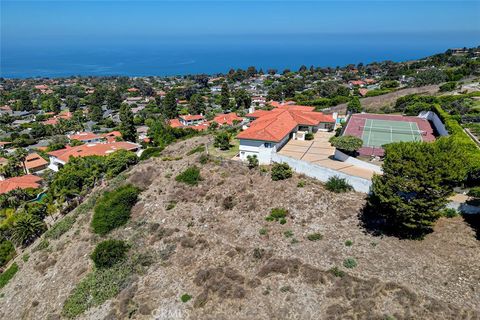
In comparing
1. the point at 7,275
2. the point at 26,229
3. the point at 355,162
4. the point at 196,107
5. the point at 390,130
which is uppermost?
the point at 355,162

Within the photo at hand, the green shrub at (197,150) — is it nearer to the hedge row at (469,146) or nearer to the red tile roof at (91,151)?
the red tile roof at (91,151)

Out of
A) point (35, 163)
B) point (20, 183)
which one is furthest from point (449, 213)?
point (35, 163)

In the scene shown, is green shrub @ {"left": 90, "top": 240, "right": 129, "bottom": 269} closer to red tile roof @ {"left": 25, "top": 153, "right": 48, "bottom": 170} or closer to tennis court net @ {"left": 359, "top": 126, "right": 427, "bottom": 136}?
tennis court net @ {"left": 359, "top": 126, "right": 427, "bottom": 136}

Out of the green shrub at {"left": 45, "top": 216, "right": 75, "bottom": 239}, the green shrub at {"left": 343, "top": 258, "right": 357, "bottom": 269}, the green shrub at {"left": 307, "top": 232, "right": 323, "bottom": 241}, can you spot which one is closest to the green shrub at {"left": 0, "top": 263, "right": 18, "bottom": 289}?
the green shrub at {"left": 45, "top": 216, "right": 75, "bottom": 239}

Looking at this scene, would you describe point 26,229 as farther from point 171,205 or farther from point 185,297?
point 185,297

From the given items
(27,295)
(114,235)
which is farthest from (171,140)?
(27,295)

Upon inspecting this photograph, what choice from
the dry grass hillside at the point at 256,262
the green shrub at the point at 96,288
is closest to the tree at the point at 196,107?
the dry grass hillside at the point at 256,262

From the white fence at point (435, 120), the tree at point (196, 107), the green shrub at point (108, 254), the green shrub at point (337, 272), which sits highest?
the white fence at point (435, 120)
